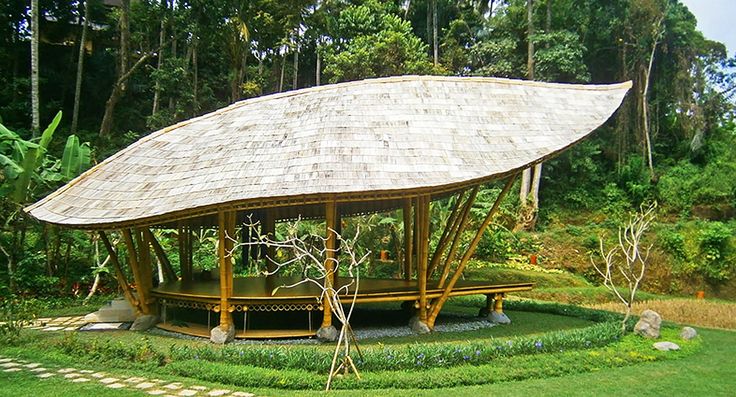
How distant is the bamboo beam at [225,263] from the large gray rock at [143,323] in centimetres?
228

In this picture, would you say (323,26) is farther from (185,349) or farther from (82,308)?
(185,349)

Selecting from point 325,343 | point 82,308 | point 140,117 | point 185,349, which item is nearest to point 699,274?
point 325,343

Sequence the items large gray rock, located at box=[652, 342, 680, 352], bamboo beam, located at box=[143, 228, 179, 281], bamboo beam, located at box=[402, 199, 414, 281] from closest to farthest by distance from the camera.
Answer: large gray rock, located at box=[652, 342, 680, 352]
bamboo beam, located at box=[143, 228, 179, 281]
bamboo beam, located at box=[402, 199, 414, 281]

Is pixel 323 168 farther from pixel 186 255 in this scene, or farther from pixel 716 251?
pixel 716 251

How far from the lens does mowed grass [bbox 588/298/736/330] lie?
1295 cm

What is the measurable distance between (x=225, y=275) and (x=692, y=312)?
11.2 metres

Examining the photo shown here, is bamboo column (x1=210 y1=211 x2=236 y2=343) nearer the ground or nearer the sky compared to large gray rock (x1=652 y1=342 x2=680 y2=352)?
nearer the sky

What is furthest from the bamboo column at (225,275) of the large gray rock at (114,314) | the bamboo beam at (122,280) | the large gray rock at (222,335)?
the large gray rock at (114,314)

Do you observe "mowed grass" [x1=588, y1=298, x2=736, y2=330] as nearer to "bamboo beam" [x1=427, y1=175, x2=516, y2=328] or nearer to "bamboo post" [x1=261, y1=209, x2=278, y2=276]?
"bamboo beam" [x1=427, y1=175, x2=516, y2=328]

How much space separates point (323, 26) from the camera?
94.1 feet

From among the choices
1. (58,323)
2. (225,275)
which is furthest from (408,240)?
(58,323)

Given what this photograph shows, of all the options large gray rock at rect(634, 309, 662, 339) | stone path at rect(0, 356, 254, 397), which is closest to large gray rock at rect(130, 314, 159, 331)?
stone path at rect(0, 356, 254, 397)

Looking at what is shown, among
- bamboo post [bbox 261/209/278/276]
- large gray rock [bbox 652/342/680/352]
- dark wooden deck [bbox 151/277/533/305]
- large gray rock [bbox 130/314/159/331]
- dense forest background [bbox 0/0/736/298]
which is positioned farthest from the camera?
dense forest background [bbox 0/0/736/298]

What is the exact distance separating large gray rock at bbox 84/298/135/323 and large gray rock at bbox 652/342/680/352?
10538mm
